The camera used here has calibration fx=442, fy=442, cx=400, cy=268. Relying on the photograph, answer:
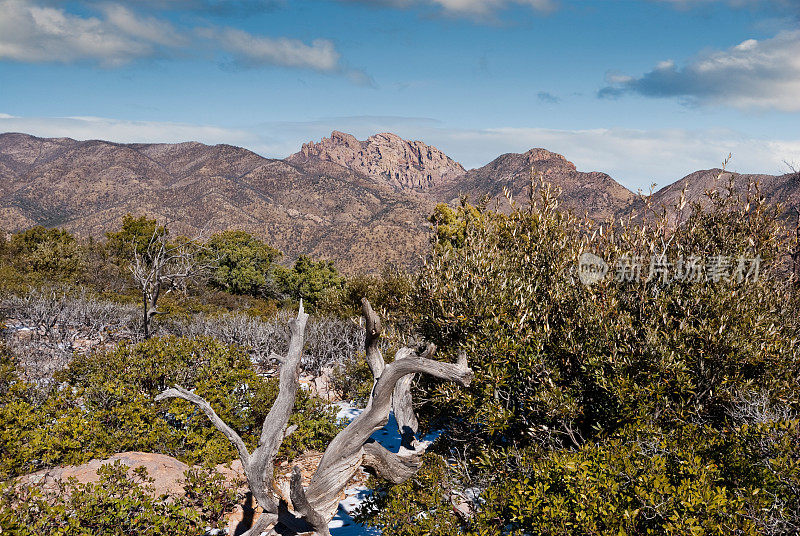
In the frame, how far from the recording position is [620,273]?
297 inches

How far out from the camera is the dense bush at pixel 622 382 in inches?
204

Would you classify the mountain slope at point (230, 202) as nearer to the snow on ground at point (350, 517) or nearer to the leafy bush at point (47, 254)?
the leafy bush at point (47, 254)

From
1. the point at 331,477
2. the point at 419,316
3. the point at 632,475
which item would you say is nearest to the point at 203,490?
the point at 331,477

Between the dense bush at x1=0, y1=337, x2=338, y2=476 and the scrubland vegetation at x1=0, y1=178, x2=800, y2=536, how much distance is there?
5 cm

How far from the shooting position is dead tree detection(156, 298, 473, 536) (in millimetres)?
6316

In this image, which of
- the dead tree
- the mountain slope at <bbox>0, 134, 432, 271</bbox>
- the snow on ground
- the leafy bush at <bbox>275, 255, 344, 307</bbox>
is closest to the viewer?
the dead tree

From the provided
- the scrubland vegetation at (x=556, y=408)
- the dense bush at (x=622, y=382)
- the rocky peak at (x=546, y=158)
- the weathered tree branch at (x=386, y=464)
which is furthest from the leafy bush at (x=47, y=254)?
the rocky peak at (x=546, y=158)

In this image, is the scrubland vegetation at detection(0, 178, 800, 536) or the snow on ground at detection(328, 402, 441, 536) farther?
the snow on ground at detection(328, 402, 441, 536)

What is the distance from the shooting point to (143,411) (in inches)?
390

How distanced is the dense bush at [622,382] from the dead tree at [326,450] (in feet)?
2.55

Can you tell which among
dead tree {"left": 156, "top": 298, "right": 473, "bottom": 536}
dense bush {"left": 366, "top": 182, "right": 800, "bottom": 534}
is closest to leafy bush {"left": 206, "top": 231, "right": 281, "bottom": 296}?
dead tree {"left": 156, "top": 298, "right": 473, "bottom": 536}

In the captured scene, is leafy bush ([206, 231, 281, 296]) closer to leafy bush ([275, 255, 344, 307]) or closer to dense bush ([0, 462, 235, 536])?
leafy bush ([275, 255, 344, 307])

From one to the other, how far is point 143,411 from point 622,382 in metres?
9.75

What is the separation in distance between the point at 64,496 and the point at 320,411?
5.63 m
